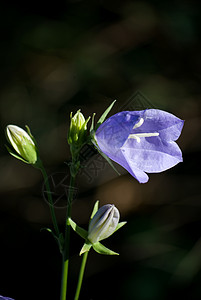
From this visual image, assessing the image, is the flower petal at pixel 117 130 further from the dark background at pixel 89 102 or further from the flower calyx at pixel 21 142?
the dark background at pixel 89 102

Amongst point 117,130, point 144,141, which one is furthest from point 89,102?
point 117,130

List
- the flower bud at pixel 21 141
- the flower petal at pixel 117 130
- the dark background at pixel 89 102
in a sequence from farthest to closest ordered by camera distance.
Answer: the dark background at pixel 89 102
the flower bud at pixel 21 141
the flower petal at pixel 117 130

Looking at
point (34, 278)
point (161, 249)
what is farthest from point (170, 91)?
point (34, 278)

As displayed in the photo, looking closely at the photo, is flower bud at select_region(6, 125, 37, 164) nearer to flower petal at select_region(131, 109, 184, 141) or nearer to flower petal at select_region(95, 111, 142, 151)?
flower petal at select_region(95, 111, 142, 151)

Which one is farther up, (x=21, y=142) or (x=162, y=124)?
(x=21, y=142)

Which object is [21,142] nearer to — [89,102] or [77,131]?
[77,131]

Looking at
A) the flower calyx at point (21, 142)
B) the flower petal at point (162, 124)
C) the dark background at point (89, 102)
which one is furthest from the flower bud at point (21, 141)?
the dark background at point (89, 102)

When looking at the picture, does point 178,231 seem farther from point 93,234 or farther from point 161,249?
point 93,234
